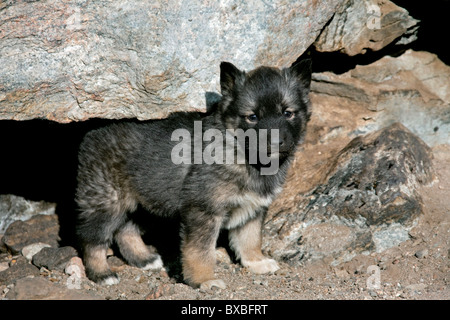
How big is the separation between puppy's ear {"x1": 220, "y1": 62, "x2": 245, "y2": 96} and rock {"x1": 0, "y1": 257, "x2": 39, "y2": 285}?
271 centimetres

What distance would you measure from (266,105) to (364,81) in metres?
2.20

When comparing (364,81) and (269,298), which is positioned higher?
(364,81)

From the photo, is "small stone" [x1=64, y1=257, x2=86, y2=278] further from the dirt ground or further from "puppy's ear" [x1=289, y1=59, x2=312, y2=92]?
"puppy's ear" [x1=289, y1=59, x2=312, y2=92]

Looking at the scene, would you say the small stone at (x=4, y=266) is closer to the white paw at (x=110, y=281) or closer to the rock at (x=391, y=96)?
the white paw at (x=110, y=281)

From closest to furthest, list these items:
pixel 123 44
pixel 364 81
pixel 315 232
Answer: pixel 123 44
pixel 315 232
pixel 364 81

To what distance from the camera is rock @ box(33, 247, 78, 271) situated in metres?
5.45

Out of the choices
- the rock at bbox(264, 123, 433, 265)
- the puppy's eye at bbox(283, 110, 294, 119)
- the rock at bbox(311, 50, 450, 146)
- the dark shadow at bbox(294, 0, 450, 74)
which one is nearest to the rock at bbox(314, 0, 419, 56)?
the dark shadow at bbox(294, 0, 450, 74)

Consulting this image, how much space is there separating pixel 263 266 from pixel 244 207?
2.43ft

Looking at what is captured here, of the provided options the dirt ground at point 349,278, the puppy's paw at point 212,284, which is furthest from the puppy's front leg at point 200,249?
the dirt ground at point 349,278

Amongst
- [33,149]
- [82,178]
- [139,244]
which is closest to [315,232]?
[139,244]

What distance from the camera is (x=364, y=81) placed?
249 inches

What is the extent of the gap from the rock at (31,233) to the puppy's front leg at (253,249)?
2269 mm

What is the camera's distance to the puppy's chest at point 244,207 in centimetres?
481

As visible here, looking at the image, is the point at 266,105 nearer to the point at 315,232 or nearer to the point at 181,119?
the point at 181,119
